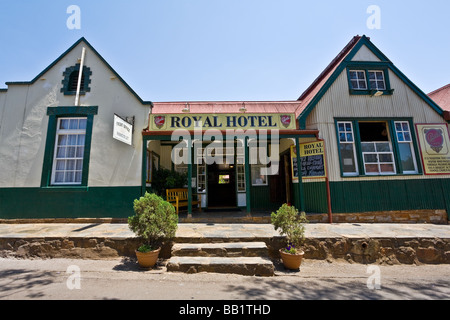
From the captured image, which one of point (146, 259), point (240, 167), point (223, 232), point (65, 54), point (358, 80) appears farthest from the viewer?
point (240, 167)

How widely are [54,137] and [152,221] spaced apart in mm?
6020

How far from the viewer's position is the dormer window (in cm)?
805

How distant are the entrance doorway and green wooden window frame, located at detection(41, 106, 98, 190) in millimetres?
5480

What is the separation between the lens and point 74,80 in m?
8.29

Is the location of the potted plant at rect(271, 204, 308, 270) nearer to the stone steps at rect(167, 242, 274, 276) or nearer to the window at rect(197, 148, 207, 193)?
the stone steps at rect(167, 242, 274, 276)

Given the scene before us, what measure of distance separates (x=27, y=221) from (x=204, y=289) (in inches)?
293

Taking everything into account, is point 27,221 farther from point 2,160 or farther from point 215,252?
point 215,252

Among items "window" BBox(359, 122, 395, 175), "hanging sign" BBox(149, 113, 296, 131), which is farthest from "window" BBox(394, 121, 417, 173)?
"hanging sign" BBox(149, 113, 296, 131)

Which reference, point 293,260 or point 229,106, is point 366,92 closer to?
point 229,106

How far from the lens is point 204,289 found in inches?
149

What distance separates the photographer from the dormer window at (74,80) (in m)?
8.05

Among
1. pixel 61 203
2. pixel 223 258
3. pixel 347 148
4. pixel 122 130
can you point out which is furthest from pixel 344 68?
pixel 61 203

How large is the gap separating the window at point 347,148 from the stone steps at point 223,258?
5.20 metres
